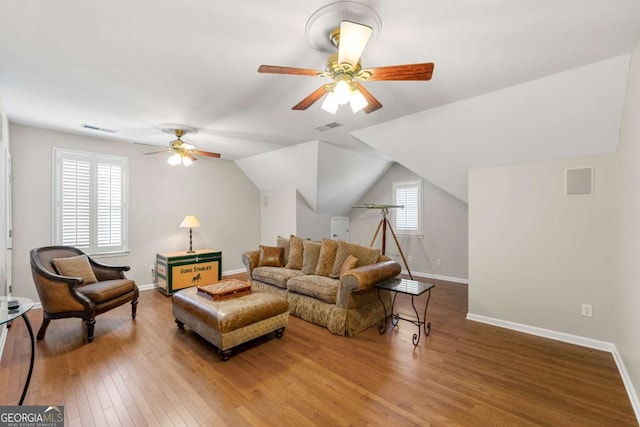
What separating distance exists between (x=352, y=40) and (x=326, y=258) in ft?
9.40

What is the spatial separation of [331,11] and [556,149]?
2.98 m

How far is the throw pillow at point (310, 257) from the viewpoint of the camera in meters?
4.15

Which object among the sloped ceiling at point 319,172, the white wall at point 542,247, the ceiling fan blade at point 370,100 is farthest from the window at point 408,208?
the ceiling fan blade at point 370,100

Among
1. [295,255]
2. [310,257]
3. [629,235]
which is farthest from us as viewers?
[295,255]

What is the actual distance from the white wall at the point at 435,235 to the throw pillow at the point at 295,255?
301 cm

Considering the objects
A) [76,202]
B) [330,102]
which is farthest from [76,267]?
[330,102]

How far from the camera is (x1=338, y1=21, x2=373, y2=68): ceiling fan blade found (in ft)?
4.96

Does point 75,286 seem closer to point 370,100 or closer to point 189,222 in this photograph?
point 189,222

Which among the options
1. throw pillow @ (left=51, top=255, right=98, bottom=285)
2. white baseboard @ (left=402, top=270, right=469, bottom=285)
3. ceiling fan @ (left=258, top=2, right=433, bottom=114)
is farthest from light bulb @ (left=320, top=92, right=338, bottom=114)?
white baseboard @ (left=402, top=270, right=469, bottom=285)

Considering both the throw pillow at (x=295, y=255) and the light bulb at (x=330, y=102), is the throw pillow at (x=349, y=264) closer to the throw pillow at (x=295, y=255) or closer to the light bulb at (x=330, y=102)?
the throw pillow at (x=295, y=255)

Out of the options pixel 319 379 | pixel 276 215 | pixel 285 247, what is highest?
pixel 276 215

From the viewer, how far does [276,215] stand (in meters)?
6.68

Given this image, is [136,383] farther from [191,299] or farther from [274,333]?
[274,333]

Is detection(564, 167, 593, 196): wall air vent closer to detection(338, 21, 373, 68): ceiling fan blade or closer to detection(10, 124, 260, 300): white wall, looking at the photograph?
detection(338, 21, 373, 68): ceiling fan blade
